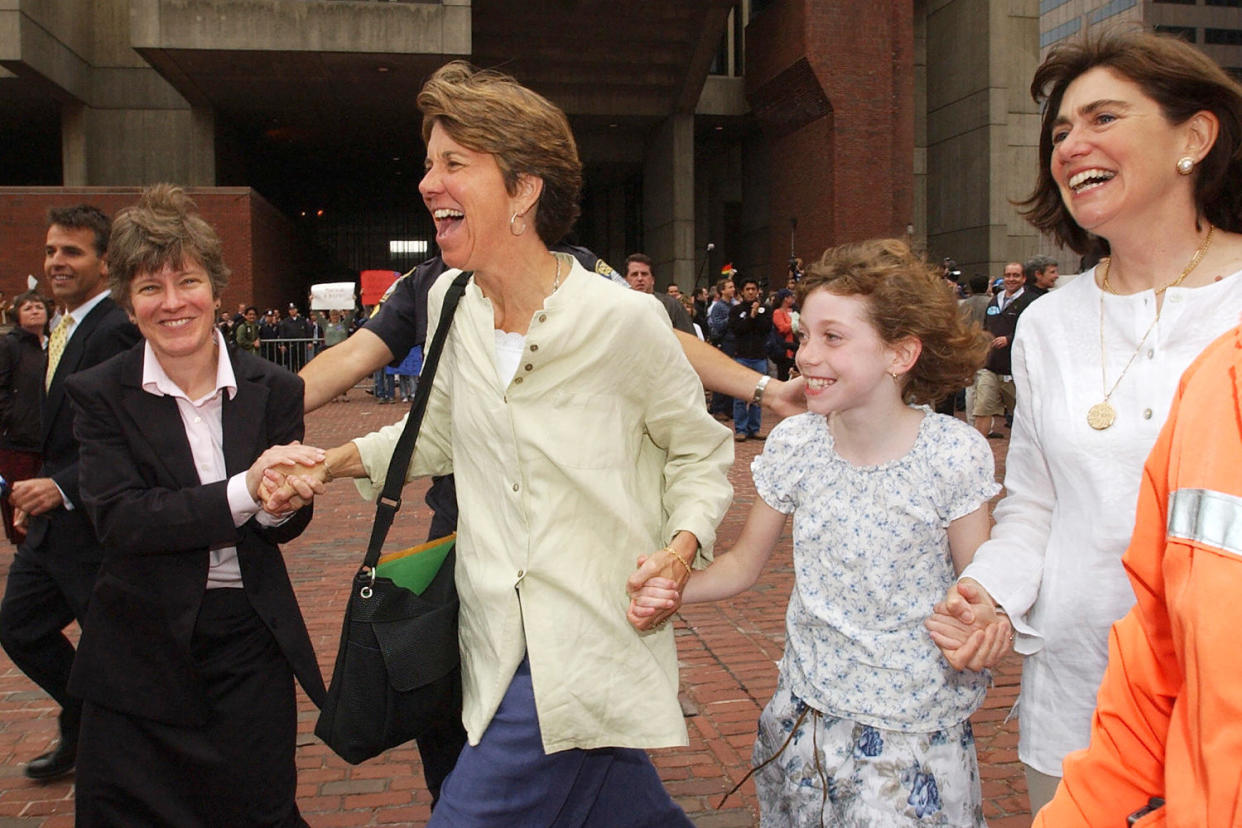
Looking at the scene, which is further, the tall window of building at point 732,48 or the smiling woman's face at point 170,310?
the tall window of building at point 732,48

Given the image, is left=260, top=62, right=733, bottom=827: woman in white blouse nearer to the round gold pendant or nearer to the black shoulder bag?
the black shoulder bag

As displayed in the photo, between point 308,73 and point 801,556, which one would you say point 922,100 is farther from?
point 801,556

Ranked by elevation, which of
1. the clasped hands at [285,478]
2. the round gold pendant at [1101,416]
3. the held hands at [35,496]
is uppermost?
the round gold pendant at [1101,416]

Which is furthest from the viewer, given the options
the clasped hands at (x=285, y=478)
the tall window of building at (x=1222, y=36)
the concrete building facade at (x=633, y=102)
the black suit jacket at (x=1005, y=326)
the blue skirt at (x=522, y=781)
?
the tall window of building at (x=1222, y=36)

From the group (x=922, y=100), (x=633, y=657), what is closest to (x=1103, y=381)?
(x=633, y=657)

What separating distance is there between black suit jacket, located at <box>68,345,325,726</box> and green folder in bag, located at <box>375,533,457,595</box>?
1.66 ft

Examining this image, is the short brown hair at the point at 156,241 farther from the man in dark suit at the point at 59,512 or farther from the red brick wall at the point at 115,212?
the red brick wall at the point at 115,212

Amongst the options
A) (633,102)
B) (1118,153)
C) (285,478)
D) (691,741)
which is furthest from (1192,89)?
(633,102)

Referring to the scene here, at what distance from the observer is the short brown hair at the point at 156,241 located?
278 cm

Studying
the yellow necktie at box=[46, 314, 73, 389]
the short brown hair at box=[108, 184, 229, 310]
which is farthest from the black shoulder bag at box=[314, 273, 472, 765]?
the yellow necktie at box=[46, 314, 73, 389]

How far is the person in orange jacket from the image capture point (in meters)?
0.97

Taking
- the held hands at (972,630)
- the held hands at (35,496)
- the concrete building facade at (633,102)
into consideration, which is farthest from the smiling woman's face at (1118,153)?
the concrete building facade at (633,102)

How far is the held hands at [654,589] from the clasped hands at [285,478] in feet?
2.83

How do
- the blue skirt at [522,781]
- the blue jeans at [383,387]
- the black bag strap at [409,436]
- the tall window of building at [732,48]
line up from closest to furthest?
the blue skirt at [522,781] < the black bag strap at [409,436] < the blue jeans at [383,387] < the tall window of building at [732,48]
